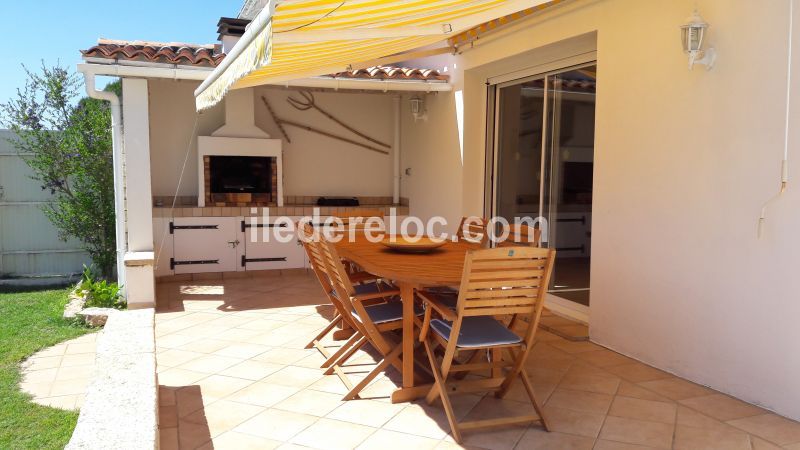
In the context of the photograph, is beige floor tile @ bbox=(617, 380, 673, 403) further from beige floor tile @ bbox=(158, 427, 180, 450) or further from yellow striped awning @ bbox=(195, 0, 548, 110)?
beige floor tile @ bbox=(158, 427, 180, 450)

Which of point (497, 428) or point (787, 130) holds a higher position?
point (787, 130)

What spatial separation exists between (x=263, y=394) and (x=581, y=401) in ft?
8.62

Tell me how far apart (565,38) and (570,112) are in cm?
113

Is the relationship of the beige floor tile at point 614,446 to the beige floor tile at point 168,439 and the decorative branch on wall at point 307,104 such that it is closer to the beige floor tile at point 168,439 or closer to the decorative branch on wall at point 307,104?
the beige floor tile at point 168,439

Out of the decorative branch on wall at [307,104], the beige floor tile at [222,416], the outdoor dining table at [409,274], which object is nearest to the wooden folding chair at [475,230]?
the outdoor dining table at [409,274]

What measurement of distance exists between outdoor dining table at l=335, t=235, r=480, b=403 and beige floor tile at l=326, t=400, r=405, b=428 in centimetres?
12

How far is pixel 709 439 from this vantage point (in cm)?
407

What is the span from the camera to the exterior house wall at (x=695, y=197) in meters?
4.41

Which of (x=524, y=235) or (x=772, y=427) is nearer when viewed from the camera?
(x=772, y=427)

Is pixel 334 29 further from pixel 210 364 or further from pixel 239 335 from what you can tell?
pixel 239 335

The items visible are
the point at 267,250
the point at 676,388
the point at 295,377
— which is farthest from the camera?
the point at 267,250

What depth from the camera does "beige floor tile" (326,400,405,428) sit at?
436 cm

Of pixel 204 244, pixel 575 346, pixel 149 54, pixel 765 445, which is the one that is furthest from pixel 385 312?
pixel 204 244

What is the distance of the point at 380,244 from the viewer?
632 cm
